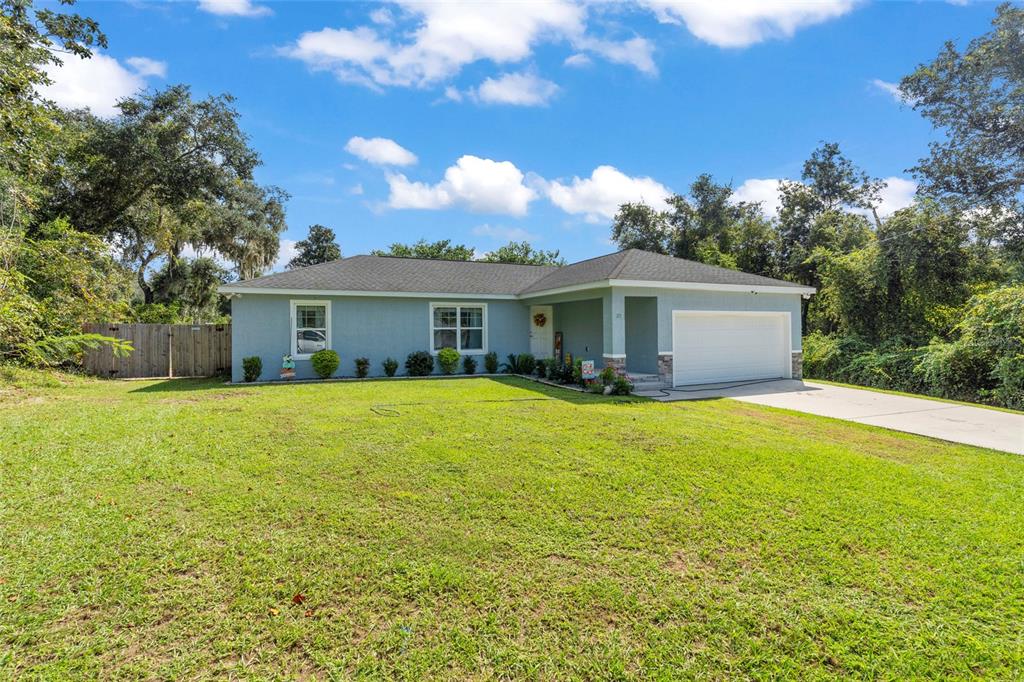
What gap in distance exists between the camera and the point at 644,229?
28.8m

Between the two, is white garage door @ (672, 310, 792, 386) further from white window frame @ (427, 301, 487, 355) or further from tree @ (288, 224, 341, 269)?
tree @ (288, 224, 341, 269)

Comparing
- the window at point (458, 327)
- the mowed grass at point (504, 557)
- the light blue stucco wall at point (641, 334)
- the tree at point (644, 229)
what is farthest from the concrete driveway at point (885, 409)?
the tree at point (644, 229)

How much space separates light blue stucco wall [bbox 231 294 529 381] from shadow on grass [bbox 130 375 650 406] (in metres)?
0.76

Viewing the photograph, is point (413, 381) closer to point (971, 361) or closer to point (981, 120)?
point (971, 361)

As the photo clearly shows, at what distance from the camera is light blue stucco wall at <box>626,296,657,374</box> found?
12.7 metres

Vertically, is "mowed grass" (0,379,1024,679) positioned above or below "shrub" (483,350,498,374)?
below

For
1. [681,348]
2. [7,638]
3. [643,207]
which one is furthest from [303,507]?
[643,207]

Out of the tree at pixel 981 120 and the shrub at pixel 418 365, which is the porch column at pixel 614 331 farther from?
the tree at pixel 981 120

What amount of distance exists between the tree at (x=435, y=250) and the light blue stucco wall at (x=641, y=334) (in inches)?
1053

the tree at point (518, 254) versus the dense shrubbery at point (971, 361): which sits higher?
the tree at point (518, 254)

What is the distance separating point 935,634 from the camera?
2.59 m

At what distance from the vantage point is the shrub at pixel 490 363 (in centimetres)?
1451

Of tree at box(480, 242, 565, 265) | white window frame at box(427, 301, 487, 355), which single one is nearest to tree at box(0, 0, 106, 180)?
white window frame at box(427, 301, 487, 355)

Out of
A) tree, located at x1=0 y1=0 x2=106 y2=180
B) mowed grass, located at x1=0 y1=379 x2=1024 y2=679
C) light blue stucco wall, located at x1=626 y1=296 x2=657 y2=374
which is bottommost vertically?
mowed grass, located at x1=0 y1=379 x2=1024 y2=679
